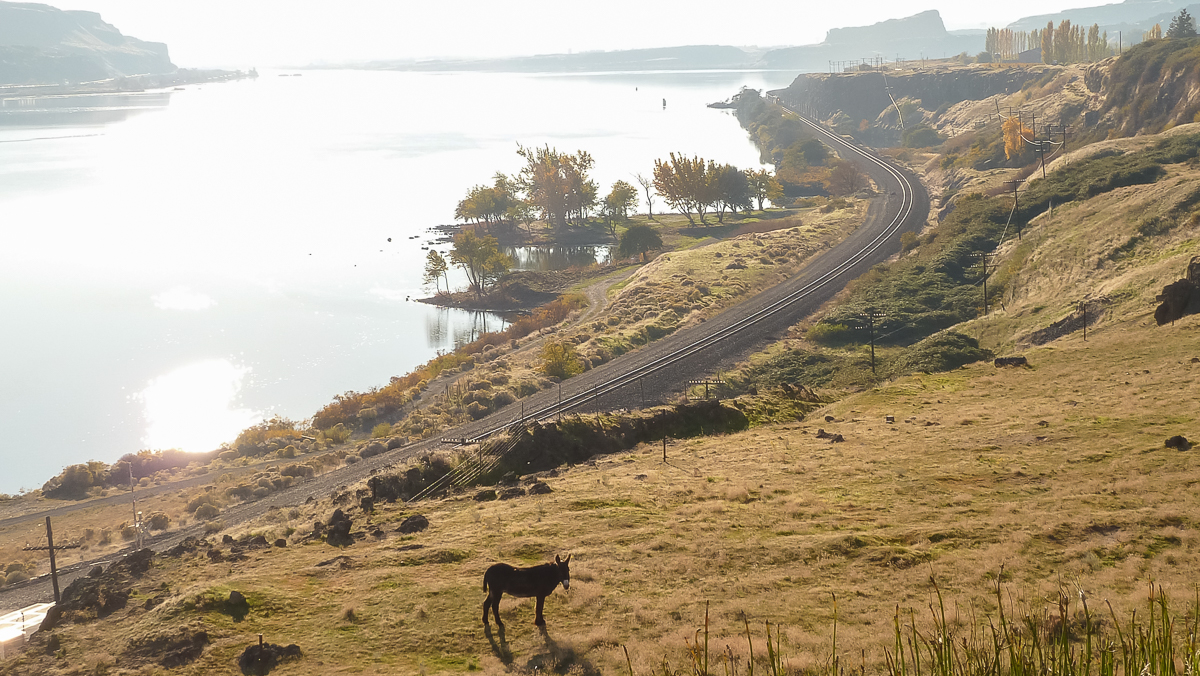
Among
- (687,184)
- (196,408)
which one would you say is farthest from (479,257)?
(687,184)

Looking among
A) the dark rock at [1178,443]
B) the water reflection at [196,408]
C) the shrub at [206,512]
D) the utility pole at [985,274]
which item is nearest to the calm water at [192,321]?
the water reflection at [196,408]

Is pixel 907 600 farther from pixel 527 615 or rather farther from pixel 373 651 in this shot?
pixel 373 651

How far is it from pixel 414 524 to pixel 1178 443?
29.1 meters

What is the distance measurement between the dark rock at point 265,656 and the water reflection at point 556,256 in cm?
12147

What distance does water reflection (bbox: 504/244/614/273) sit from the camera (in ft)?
471

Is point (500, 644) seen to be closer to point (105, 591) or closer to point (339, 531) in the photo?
point (339, 531)

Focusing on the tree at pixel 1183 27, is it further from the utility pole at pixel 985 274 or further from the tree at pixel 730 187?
the utility pole at pixel 985 274

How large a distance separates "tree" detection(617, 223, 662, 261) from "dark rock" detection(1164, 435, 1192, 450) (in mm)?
106055

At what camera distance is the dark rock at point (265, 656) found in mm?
17375

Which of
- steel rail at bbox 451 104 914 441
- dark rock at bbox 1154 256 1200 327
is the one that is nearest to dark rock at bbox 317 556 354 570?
steel rail at bbox 451 104 914 441

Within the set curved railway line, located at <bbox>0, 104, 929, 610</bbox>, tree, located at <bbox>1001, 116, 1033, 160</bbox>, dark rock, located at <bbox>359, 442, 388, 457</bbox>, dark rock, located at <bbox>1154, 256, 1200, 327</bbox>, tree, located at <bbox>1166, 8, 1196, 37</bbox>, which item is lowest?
dark rock, located at <bbox>359, 442, 388, 457</bbox>

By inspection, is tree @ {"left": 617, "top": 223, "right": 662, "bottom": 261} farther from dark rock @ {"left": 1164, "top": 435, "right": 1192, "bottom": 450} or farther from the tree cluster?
dark rock @ {"left": 1164, "top": 435, "right": 1192, "bottom": 450}

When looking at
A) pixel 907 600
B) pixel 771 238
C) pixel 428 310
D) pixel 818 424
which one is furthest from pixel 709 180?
pixel 907 600

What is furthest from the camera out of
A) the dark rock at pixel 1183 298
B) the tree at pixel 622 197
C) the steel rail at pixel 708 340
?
the tree at pixel 622 197
